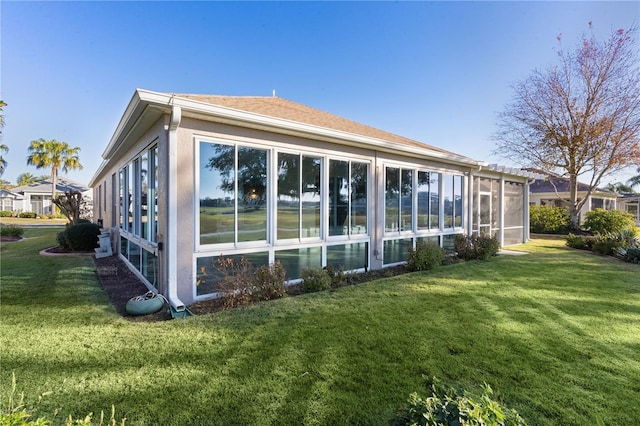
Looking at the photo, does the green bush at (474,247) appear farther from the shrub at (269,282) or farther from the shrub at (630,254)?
the shrub at (269,282)

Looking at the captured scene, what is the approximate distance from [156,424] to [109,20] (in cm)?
1072

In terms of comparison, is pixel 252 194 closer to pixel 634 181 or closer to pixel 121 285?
pixel 121 285

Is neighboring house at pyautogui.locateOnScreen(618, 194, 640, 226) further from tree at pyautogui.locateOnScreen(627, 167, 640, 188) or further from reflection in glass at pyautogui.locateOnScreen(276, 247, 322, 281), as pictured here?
reflection in glass at pyautogui.locateOnScreen(276, 247, 322, 281)

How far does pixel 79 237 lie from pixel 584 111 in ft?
79.1

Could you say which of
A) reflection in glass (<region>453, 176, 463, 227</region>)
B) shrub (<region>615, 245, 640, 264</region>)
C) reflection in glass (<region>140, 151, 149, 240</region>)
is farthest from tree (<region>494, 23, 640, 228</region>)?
reflection in glass (<region>140, 151, 149, 240</region>)

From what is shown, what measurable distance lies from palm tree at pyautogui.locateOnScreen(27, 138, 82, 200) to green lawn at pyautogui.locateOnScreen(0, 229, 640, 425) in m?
37.9

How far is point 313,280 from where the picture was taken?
5996mm

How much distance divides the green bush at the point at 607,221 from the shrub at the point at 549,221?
983 mm

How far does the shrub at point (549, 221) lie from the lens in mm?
17781

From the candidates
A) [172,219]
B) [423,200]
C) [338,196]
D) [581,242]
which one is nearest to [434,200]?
[423,200]

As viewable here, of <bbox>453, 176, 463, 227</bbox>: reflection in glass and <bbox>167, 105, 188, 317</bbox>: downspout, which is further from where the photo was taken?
<bbox>453, 176, 463, 227</bbox>: reflection in glass

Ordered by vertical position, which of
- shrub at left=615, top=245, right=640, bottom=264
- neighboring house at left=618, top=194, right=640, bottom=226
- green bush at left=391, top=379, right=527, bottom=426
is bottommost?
shrub at left=615, top=245, right=640, bottom=264

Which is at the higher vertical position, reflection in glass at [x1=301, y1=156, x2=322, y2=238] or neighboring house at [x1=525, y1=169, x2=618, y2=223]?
neighboring house at [x1=525, y1=169, x2=618, y2=223]

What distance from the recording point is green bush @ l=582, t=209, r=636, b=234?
50.2ft
